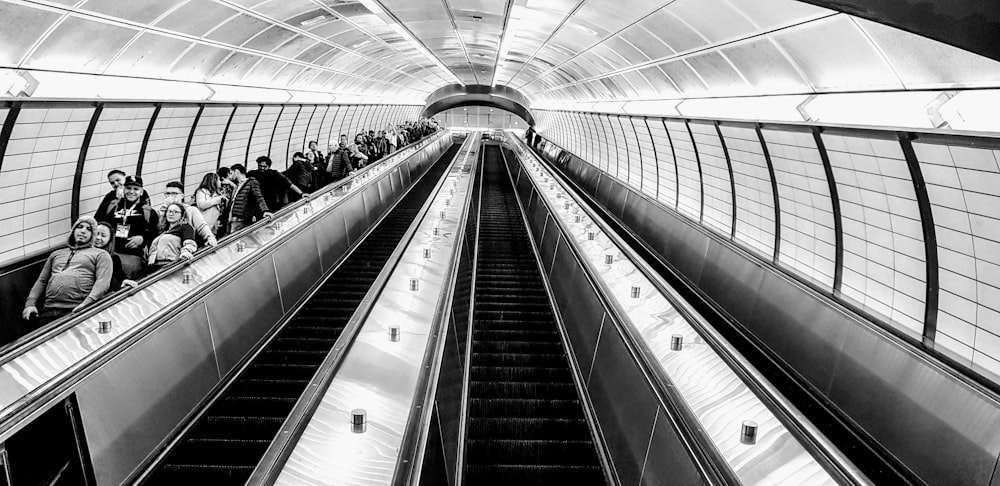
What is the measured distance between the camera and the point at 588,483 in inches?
173

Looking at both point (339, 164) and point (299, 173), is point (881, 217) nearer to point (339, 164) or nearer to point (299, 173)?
point (299, 173)

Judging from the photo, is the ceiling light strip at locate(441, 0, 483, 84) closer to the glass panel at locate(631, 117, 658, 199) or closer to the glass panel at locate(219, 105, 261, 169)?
the glass panel at locate(631, 117, 658, 199)

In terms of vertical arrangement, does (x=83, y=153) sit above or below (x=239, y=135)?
above

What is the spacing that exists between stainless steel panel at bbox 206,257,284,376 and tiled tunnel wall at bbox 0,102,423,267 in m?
Result: 3.83

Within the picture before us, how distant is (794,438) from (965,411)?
1.97m

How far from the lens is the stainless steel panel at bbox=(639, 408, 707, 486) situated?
3246 mm

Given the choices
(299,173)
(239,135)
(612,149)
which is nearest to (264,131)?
(239,135)

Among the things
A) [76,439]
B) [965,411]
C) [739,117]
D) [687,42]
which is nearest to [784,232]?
[739,117]

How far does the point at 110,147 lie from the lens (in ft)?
34.0

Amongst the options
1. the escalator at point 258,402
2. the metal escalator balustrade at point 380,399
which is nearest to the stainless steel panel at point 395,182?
the escalator at point 258,402

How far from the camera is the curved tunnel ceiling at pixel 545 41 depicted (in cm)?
548

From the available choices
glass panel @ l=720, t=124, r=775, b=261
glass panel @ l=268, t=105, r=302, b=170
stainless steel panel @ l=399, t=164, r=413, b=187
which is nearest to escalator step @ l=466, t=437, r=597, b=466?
glass panel @ l=720, t=124, r=775, b=261

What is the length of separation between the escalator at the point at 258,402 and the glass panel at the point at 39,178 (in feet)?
13.1

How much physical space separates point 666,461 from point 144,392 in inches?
123
